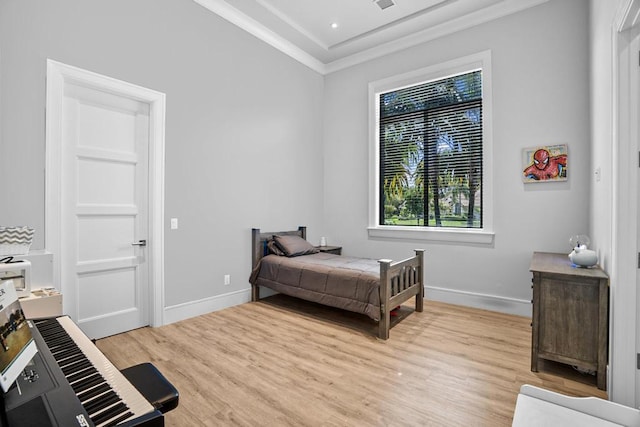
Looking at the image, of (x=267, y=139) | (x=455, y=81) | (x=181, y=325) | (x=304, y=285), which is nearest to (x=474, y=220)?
(x=455, y=81)

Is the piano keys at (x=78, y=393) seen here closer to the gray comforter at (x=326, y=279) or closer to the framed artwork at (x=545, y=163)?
the gray comforter at (x=326, y=279)

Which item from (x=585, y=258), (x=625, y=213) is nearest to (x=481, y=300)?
(x=585, y=258)

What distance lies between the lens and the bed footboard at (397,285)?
291 centimetres

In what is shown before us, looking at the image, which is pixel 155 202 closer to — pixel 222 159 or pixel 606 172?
pixel 222 159

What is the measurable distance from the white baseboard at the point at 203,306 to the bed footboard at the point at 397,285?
1787mm

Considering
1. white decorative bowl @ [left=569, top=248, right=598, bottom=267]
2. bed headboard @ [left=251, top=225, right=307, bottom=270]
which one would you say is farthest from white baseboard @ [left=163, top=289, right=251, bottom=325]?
white decorative bowl @ [left=569, top=248, right=598, bottom=267]

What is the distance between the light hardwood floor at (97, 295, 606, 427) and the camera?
1837 millimetres

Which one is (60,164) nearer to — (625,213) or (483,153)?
(625,213)

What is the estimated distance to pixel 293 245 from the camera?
4152 mm

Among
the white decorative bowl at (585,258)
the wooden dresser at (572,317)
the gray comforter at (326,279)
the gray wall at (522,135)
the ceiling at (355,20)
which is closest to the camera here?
the wooden dresser at (572,317)

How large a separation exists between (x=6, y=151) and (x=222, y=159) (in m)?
1.82

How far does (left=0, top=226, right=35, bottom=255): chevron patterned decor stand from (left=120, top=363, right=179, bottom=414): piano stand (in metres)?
1.33

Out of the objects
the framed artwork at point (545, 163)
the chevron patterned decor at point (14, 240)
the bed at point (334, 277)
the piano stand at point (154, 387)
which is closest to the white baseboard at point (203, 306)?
the bed at point (334, 277)

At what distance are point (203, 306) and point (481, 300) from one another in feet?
10.4
